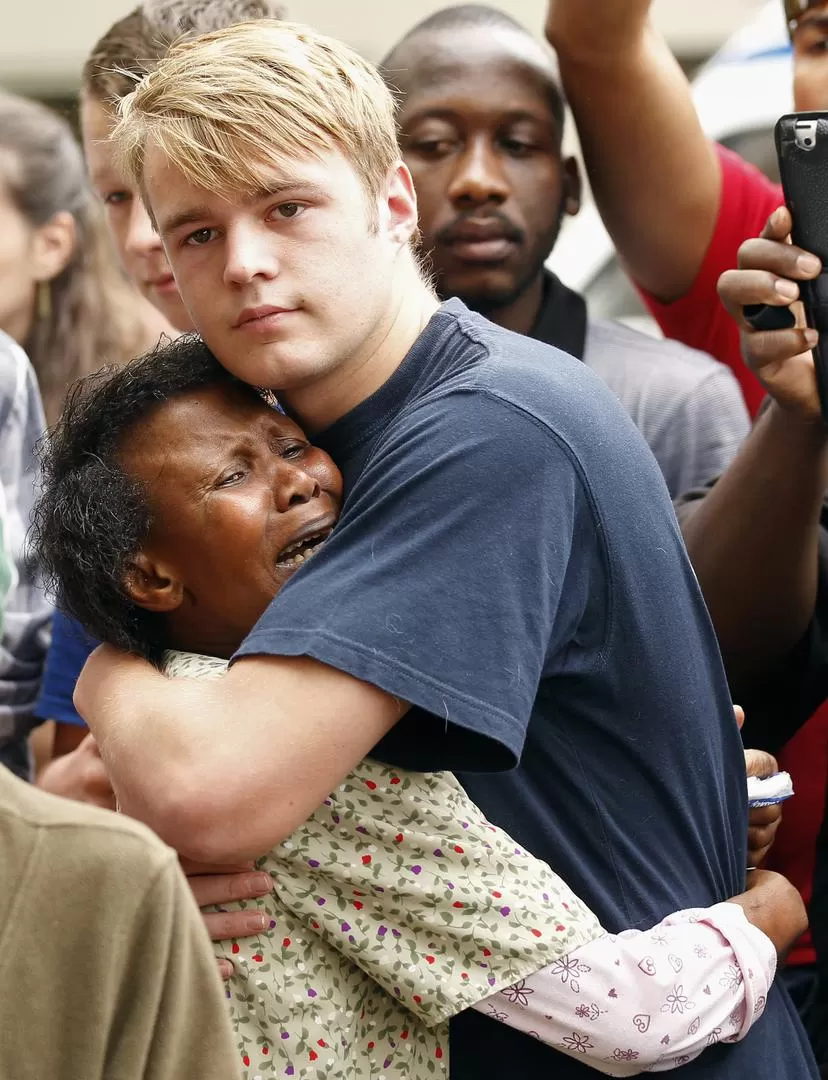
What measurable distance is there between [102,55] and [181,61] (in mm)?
1380

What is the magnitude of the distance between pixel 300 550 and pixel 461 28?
5.92 feet

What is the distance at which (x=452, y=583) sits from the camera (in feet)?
5.23

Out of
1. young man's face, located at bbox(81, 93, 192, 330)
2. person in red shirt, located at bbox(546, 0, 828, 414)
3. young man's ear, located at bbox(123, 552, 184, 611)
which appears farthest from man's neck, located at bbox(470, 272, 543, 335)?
young man's ear, located at bbox(123, 552, 184, 611)

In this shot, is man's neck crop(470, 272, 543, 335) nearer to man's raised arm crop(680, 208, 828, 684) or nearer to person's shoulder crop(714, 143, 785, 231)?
person's shoulder crop(714, 143, 785, 231)

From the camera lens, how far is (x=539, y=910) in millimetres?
1735

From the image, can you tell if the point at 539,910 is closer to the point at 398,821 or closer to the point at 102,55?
the point at 398,821

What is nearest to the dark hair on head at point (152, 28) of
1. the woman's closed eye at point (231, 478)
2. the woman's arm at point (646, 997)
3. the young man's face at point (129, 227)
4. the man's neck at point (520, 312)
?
the young man's face at point (129, 227)

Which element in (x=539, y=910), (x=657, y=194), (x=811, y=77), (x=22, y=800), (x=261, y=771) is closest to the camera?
(x=22, y=800)

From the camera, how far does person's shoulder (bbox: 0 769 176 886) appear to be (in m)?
1.30

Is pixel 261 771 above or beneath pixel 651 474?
beneath

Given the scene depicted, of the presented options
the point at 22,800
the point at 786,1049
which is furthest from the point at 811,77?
the point at 22,800

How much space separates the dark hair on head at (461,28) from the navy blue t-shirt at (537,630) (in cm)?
151

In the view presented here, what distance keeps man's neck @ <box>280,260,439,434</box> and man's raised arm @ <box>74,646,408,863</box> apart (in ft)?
1.30

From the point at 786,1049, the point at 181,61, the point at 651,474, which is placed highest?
the point at 181,61
